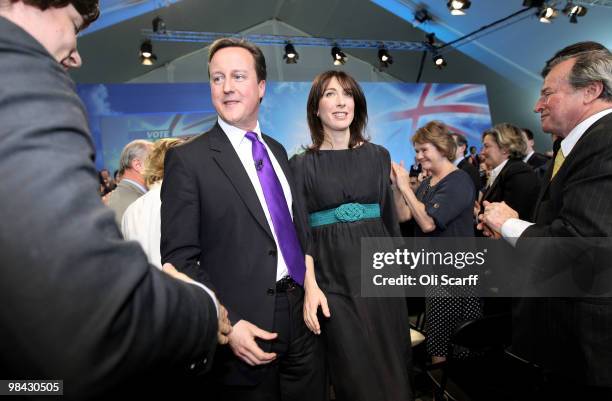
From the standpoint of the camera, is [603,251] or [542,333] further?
[542,333]

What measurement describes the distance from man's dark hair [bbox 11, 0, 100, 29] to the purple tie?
2.79ft

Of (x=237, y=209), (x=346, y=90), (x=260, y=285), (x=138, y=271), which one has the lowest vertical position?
(x=260, y=285)

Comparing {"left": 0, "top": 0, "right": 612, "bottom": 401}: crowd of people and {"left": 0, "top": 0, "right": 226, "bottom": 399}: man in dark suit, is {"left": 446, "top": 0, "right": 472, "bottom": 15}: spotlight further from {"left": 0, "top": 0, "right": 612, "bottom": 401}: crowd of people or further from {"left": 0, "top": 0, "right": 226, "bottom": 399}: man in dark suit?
{"left": 0, "top": 0, "right": 226, "bottom": 399}: man in dark suit

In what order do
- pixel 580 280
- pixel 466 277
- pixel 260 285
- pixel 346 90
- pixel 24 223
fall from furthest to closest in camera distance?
pixel 466 277 → pixel 346 90 → pixel 580 280 → pixel 260 285 → pixel 24 223

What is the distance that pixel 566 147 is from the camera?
5.68 ft

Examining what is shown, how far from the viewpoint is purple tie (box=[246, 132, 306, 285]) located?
1.54 metres

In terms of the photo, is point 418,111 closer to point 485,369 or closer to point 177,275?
point 485,369

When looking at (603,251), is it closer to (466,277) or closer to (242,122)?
(242,122)

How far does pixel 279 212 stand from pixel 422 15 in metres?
9.69

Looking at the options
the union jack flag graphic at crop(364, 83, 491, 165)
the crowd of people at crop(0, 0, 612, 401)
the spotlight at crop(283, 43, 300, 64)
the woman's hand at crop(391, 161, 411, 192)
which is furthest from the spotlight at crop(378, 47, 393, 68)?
the woman's hand at crop(391, 161, 411, 192)

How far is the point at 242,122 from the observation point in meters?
1.61

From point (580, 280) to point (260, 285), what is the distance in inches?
48.8

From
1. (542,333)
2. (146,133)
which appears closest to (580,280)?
(542,333)

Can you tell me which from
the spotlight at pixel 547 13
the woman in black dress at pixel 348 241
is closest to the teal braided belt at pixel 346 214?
the woman in black dress at pixel 348 241
